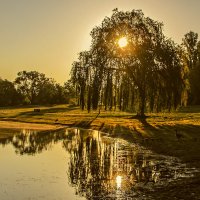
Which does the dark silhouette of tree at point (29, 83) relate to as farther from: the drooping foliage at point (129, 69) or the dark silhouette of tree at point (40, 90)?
the drooping foliage at point (129, 69)

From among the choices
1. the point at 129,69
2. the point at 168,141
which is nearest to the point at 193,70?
the point at 129,69

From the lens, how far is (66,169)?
20906 mm

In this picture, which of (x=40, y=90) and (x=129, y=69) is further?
(x=40, y=90)

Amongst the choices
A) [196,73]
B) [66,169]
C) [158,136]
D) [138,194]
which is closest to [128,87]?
[158,136]

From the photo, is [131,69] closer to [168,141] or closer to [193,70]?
[168,141]

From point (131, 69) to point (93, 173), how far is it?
1148 inches

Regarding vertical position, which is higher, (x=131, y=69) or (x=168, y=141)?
(x=131, y=69)

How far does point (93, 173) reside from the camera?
1938 centimetres

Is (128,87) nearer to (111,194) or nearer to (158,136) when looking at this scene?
(158,136)

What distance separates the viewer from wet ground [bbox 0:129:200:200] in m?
15.6

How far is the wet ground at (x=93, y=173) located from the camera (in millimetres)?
15570

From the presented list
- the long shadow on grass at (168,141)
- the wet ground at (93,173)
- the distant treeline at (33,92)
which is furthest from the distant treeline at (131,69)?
the distant treeline at (33,92)

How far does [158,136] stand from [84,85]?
566 inches

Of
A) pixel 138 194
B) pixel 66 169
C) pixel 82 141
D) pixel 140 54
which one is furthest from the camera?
pixel 140 54
